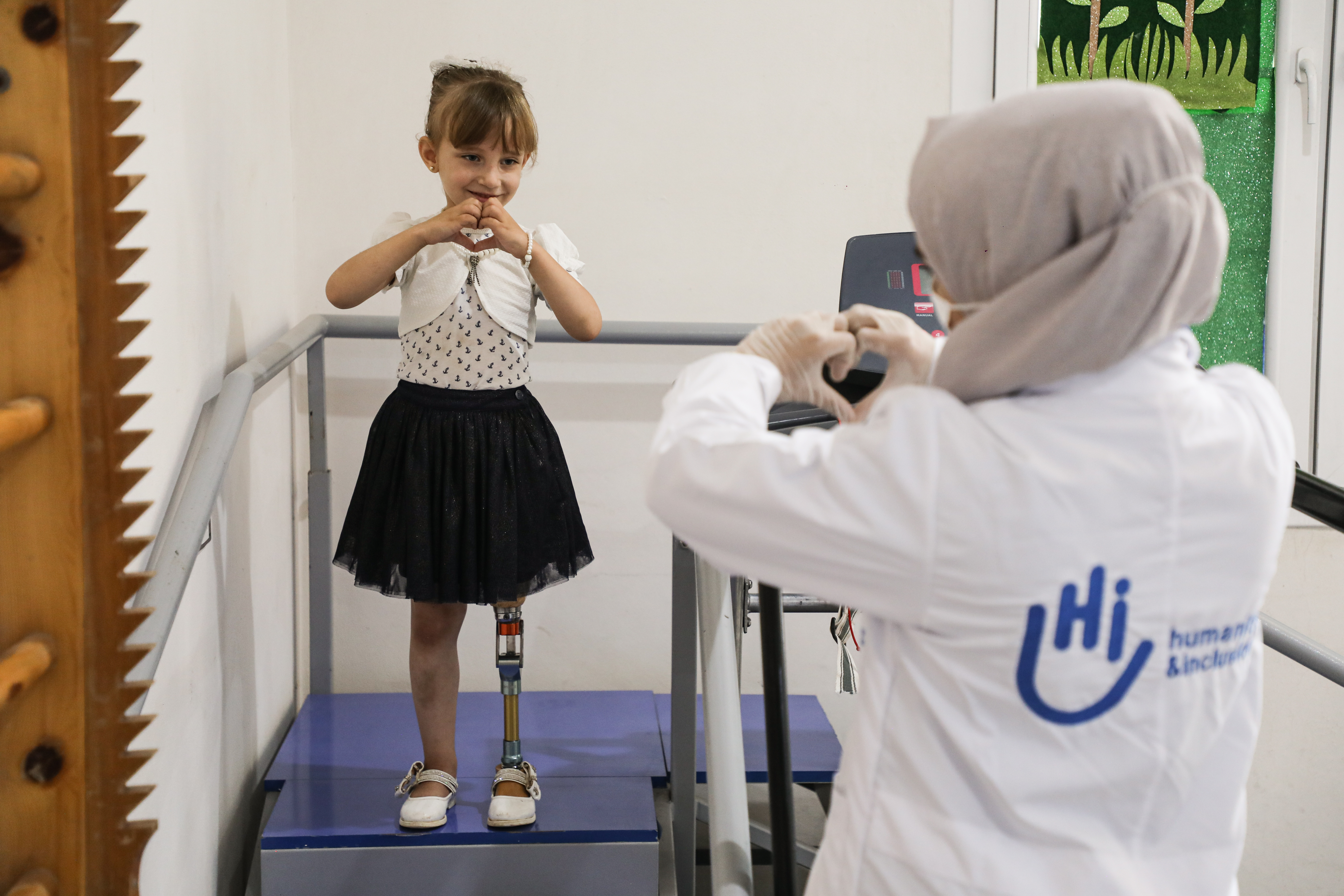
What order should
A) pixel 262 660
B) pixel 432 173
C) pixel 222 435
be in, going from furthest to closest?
pixel 432 173 → pixel 262 660 → pixel 222 435

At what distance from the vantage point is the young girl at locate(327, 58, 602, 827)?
60.9 inches

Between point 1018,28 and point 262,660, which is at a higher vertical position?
point 1018,28

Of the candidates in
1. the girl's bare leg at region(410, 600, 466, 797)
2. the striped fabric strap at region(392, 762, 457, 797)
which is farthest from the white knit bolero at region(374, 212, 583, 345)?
the striped fabric strap at region(392, 762, 457, 797)

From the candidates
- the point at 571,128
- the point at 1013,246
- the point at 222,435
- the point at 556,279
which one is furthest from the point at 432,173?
the point at 1013,246

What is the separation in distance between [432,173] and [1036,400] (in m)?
1.75

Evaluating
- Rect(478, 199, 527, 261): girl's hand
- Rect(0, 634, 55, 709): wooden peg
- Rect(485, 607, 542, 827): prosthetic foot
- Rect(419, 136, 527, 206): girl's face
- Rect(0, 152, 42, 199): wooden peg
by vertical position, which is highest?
Rect(419, 136, 527, 206): girl's face

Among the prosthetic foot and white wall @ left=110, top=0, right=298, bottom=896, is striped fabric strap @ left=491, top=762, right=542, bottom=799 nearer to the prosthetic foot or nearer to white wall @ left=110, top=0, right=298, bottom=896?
the prosthetic foot

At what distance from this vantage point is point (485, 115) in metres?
1.51

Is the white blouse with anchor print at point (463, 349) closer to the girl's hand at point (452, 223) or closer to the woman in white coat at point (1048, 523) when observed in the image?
the girl's hand at point (452, 223)

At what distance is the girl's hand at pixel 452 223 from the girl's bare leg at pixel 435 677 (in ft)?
Result: 1.83

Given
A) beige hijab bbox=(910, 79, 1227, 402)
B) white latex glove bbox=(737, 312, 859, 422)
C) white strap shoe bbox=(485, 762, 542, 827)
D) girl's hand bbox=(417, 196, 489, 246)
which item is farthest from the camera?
white strap shoe bbox=(485, 762, 542, 827)

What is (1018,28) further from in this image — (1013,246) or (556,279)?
(1013,246)

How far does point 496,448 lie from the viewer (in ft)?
5.24

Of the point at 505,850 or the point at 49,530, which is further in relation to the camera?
the point at 505,850
